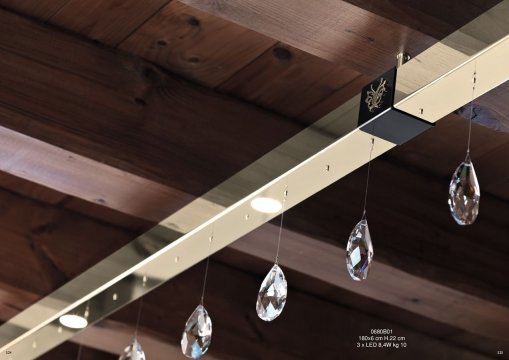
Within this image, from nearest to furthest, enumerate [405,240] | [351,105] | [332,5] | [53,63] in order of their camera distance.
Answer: [332,5] < [351,105] < [53,63] < [405,240]

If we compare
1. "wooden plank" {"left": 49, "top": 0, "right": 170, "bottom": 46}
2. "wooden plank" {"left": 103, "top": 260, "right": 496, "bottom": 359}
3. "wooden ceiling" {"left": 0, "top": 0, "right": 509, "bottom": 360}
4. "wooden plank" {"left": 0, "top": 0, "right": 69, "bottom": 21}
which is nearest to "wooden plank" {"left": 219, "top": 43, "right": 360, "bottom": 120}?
"wooden ceiling" {"left": 0, "top": 0, "right": 509, "bottom": 360}

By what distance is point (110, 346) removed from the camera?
10.0ft

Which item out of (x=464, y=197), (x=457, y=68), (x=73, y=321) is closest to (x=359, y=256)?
(x=464, y=197)

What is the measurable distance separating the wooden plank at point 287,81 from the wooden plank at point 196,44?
0.02m

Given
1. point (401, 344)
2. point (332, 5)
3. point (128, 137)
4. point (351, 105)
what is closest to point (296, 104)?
point (128, 137)

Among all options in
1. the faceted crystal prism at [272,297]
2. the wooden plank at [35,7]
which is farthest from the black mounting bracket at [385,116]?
the wooden plank at [35,7]

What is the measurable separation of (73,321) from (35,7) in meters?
0.72

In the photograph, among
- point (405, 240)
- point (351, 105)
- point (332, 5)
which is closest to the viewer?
point (332, 5)

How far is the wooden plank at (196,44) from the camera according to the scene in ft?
7.13

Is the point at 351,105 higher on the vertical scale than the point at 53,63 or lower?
lower

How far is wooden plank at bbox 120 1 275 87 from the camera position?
2172mm

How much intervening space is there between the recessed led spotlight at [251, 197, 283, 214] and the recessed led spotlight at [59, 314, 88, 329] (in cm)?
65

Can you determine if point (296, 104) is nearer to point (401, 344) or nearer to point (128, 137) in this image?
point (128, 137)

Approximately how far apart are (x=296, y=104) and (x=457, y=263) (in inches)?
19.4
